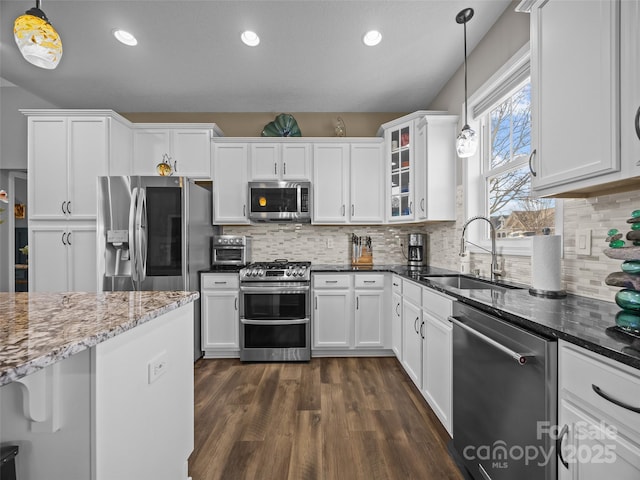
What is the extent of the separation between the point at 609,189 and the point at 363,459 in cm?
183

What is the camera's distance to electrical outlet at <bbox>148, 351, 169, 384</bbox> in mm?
1087

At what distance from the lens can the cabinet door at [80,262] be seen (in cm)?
296

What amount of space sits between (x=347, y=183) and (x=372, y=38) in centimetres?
143

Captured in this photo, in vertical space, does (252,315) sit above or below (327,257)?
below

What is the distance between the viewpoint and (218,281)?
10.2ft

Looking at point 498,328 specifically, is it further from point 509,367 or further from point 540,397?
point 540,397

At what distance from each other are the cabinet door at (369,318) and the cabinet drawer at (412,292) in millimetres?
506

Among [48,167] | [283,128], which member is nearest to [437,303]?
[283,128]

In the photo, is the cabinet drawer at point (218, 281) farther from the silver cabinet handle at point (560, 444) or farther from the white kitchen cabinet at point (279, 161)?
the silver cabinet handle at point (560, 444)

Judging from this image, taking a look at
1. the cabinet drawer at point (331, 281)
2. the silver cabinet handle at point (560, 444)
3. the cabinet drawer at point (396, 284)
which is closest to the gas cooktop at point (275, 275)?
the cabinet drawer at point (331, 281)

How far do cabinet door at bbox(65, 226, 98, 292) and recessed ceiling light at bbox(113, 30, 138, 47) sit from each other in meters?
1.82

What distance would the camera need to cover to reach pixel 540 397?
39.0 inches

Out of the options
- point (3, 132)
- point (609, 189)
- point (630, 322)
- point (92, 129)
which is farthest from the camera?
point (3, 132)

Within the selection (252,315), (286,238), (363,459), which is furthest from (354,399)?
(286,238)
